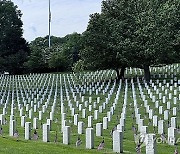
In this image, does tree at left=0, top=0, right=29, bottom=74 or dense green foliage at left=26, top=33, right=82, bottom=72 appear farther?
tree at left=0, top=0, right=29, bottom=74

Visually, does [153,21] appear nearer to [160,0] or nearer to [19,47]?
[160,0]

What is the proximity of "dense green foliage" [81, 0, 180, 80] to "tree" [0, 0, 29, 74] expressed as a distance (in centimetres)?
2943

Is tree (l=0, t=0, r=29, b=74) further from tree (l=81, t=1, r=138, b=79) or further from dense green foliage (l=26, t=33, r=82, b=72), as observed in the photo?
tree (l=81, t=1, r=138, b=79)

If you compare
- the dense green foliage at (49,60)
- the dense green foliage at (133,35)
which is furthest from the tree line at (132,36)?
the dense green foliage at (49,60)

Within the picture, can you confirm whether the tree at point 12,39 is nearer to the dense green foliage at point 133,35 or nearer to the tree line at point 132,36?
the tree line at point 132,36

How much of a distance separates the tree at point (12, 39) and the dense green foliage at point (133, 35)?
29425mm

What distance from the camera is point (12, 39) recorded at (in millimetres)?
69562

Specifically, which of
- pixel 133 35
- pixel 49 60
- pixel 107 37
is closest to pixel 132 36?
pixel 133 35

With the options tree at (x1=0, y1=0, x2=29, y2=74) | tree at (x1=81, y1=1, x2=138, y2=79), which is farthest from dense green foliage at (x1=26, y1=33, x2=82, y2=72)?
tree at (x1=81, y1=1, x2=138, y2=79)

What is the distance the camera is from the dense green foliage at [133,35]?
116ft

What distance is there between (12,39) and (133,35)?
37.1m

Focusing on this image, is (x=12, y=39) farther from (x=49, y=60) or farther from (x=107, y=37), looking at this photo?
(x=107, y=37)

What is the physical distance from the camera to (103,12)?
131 feet

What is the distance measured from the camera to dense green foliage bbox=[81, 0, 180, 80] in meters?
35.4
